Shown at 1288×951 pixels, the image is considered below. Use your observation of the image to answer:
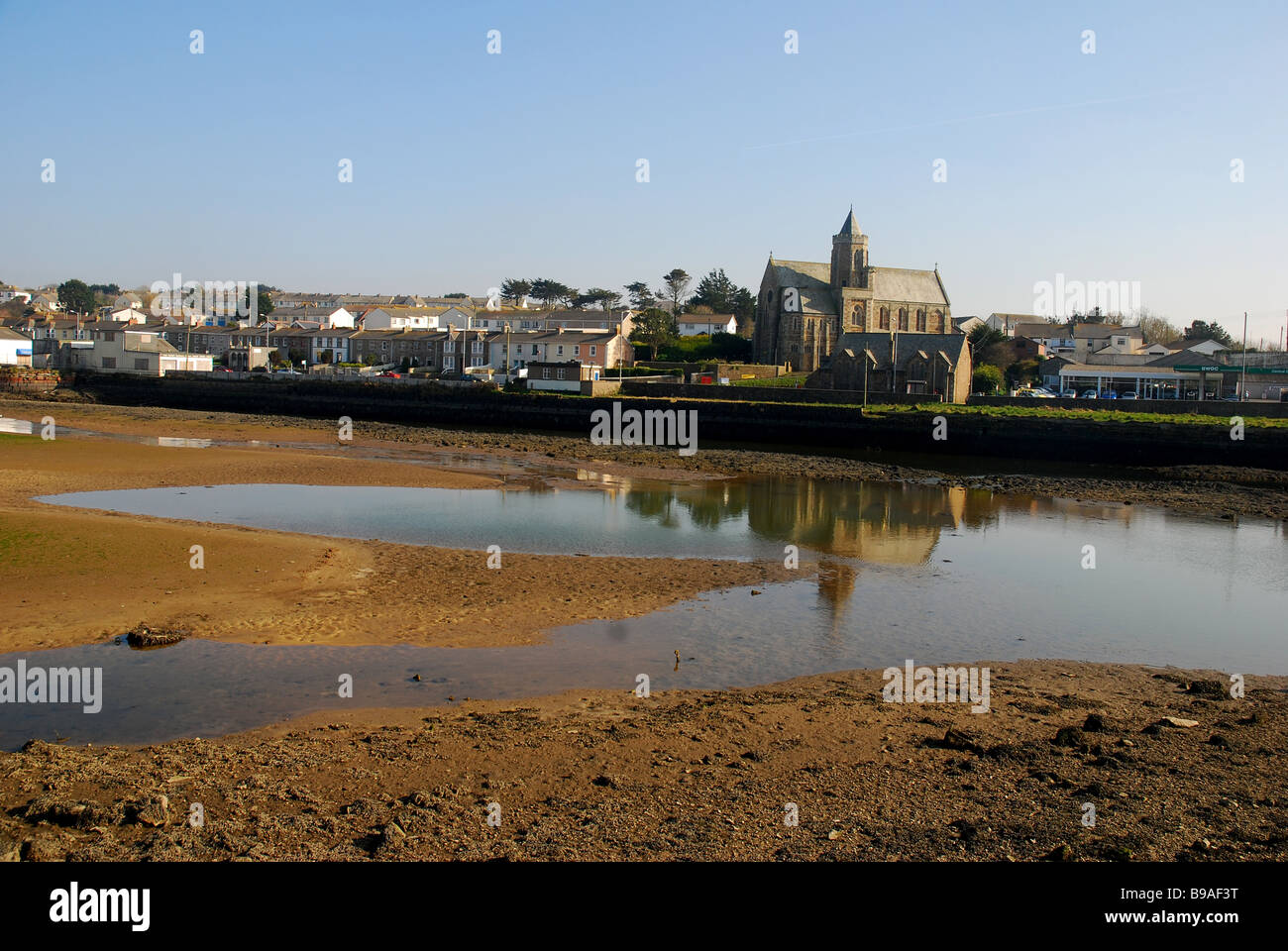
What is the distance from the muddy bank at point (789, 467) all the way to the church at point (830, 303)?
36.0 meters

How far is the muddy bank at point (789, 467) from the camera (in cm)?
3331

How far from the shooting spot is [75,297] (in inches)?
6521

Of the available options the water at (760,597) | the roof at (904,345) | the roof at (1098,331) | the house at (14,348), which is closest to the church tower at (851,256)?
the roof at (904,345)

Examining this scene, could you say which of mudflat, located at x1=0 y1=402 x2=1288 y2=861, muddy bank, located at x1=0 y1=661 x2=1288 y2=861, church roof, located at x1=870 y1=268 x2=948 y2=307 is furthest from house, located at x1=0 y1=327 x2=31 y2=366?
muddy bank, located at x1=0 y1=661 x2=1288 y2=861

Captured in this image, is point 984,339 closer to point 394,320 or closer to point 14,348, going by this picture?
point 394,320

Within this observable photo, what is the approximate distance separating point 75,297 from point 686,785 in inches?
7392

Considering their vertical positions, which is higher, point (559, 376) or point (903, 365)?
point (903, 365)

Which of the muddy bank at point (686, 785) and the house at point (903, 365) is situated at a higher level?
A: the house at point (903, 365)

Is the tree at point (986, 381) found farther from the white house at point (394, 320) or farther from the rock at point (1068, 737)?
the white house at point (394, 320)

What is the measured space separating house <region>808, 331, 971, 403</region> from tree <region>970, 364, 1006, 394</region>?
2738 mm

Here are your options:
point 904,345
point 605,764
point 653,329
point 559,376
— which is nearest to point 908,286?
point 653,329

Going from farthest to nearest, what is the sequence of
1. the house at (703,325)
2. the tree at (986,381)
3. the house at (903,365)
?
the house at (703,325) < the tree at (986,381) < the house at (903,365)
